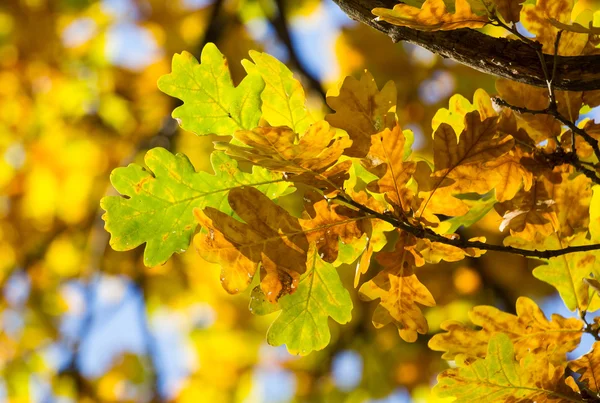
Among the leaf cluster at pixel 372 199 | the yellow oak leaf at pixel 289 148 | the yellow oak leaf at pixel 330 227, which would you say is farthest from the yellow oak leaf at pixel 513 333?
the yellow oak leaf at pixel 289 148

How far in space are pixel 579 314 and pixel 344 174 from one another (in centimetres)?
46

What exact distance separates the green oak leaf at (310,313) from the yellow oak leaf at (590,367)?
0.29m

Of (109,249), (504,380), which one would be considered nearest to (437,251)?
(504,380)

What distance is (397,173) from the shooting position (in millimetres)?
758

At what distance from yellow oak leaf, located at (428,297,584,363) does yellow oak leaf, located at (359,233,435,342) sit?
8cm

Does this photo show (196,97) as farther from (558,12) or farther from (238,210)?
(558,12)

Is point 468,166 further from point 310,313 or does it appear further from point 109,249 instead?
point 109,249

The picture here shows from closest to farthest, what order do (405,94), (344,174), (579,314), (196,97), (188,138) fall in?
(344,174) → (196,97) → (579,314) → (405,94) → (188,138)

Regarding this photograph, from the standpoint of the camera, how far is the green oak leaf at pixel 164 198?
2.68 feet

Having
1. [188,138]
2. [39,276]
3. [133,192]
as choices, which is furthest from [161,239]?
[39,276]

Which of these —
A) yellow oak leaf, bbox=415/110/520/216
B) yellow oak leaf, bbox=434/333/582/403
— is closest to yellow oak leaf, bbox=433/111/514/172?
yellow oak leaf, bbox=415/110/520/216

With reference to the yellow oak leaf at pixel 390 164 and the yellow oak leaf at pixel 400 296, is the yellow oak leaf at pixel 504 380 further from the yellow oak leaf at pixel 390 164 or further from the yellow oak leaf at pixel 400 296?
the yellow oak leaf at pixel 390 164

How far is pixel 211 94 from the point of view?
84 cm

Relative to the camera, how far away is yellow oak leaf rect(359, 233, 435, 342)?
2.64 feet
